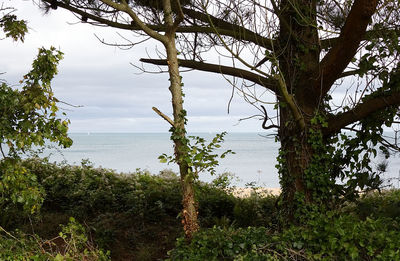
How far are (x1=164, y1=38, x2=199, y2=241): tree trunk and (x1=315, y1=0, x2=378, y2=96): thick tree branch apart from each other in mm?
1883

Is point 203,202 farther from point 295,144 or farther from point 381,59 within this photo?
point 381,59

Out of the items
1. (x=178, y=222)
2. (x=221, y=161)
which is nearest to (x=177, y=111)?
(x=178, y=222)

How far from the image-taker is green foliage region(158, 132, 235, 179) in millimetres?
5449

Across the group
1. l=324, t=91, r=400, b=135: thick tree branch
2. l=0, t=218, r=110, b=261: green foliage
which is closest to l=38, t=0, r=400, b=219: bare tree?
l=324, t=91, r=400, b=135: thick tree branch

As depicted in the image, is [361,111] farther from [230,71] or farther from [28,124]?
[28,124]

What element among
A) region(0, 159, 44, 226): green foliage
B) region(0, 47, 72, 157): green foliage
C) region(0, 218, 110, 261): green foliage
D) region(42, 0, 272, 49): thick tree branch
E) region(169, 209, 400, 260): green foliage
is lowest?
region(0, 218, 110, 261): green foliage

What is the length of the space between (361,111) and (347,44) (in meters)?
0.97

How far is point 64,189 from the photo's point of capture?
28.8ft

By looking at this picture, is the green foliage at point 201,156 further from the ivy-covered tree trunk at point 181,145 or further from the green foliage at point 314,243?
the green foliage at point 314,243

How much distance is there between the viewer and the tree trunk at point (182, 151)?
5.59m

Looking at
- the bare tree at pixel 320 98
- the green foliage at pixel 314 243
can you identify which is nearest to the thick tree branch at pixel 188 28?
the bare tree at pixel 320 98

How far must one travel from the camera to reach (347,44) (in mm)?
5367

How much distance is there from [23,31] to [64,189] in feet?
11.7

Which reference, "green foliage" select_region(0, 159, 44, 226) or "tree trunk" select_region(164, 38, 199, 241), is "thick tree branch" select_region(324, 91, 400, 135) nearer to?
"tree trunk" select_region(164, 38, 199, 241)
